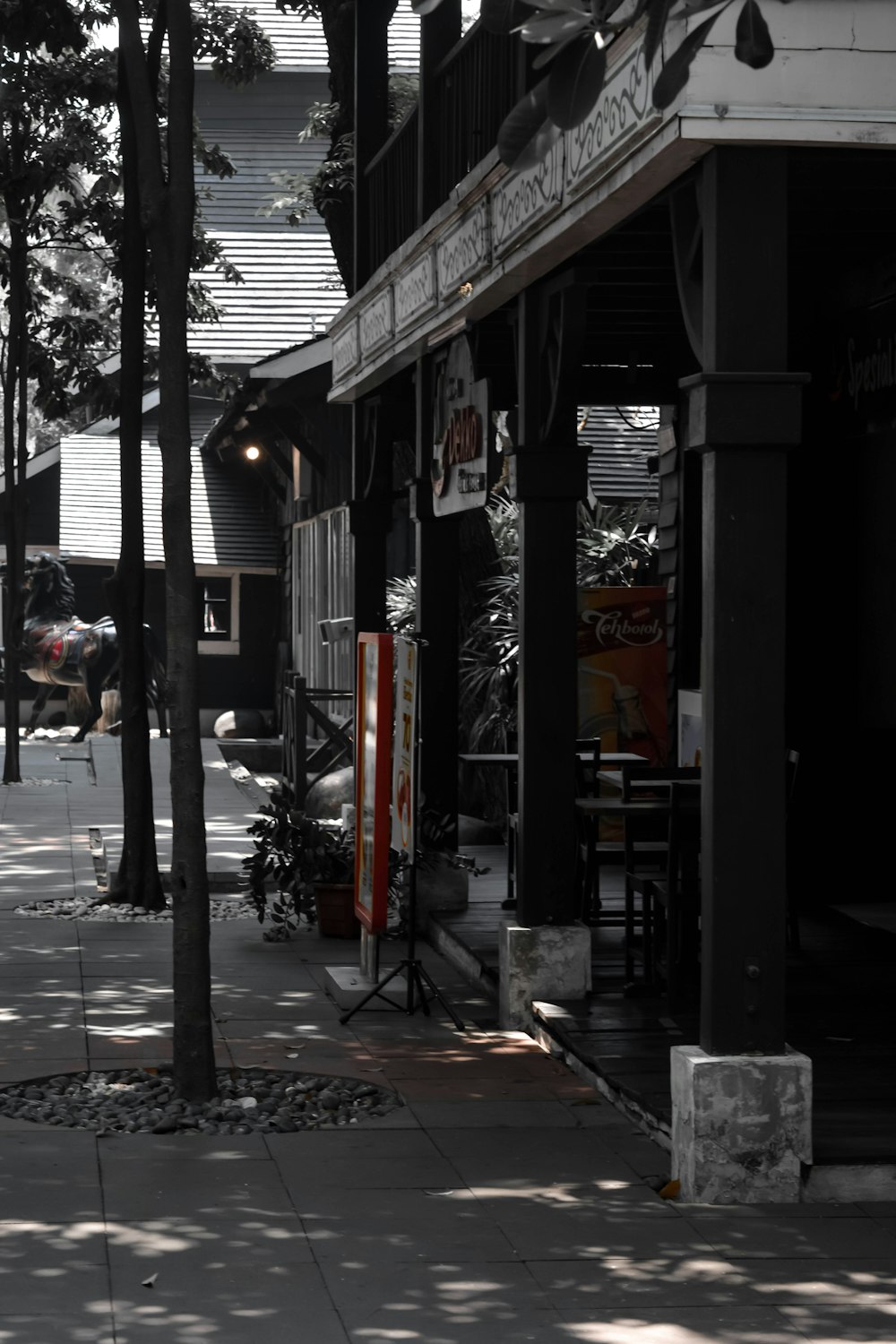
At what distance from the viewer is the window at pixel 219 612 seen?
1160 inches

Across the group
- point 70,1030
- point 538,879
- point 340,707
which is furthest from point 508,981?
point 340,707

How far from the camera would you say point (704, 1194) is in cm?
584

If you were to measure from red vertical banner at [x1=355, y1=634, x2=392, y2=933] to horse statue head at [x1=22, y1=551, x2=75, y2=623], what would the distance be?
19.3 metres

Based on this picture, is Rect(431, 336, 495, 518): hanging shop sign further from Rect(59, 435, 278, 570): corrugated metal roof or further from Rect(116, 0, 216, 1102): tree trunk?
Rect(59, 435, 278, 570): corrugated metal roof

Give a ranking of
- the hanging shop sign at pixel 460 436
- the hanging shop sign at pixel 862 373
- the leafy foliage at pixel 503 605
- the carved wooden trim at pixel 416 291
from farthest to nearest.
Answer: the leafy foliage at pixel 503 605
the carved wooden trim at pixel 416 291
the hanging shop sign at pixel 862 373
the hanging shop sign at pixel 460 436

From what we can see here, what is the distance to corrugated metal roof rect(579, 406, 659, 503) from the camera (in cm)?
2012

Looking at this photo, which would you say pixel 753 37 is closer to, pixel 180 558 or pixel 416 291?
pixel 180 558

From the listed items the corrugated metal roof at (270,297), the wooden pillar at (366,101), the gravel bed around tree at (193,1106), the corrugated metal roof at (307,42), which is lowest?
the gravel bed around tree at (193,1106)

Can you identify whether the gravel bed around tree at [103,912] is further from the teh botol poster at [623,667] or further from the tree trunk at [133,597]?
the teh botol poster at [623,667]

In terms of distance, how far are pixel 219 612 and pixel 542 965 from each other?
22.0m

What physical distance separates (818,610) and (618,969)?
2489mm

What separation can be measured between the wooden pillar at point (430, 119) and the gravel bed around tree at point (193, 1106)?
197 inches

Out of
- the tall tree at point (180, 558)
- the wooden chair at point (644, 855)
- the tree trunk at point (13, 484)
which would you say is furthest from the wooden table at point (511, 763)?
the tree trunk at point (13, 484)

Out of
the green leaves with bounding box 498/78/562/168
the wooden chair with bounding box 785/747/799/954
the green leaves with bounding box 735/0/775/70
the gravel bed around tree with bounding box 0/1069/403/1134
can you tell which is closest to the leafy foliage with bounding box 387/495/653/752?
the wooden chair with bounding box 785/747/799/954
